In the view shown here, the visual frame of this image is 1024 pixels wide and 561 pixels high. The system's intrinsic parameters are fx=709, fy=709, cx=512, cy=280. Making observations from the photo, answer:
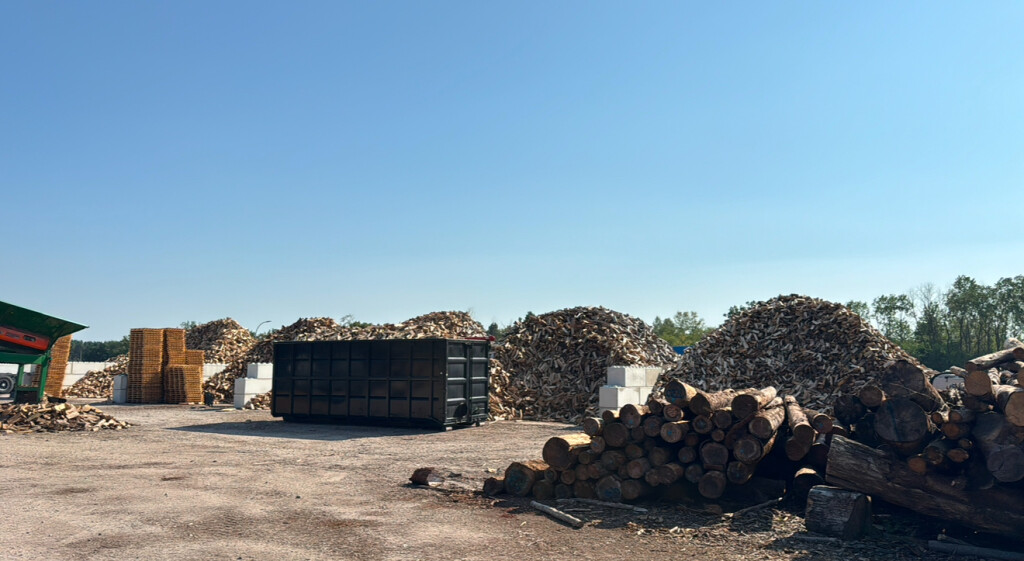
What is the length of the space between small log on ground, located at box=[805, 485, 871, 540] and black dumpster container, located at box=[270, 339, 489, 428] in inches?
397

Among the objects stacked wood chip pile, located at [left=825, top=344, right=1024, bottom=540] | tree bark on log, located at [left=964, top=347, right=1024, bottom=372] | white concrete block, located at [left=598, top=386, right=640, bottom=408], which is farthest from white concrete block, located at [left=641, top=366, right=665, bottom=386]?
stacked wood chip pile, located at [left=825, top=344, right=1024, bottom=540]

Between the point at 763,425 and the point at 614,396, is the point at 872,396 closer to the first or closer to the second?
the point at 763,425

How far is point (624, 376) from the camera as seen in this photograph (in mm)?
17891

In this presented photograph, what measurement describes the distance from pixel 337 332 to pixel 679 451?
23.6 meters

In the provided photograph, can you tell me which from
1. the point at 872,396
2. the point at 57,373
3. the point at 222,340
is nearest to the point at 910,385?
the point at 872,396

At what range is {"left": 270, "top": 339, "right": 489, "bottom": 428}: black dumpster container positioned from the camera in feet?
52.9

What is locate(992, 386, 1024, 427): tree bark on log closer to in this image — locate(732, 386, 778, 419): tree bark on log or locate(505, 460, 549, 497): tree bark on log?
locate(732, 386, 778, 419): tree bark on log

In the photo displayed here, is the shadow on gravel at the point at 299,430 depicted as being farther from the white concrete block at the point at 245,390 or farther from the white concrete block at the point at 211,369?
the white concrete block at the point at 211,369

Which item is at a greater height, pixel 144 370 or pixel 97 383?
pixel 144 370

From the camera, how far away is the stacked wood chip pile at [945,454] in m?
6.20

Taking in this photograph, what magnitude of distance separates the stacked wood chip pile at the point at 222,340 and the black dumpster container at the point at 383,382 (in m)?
15.8

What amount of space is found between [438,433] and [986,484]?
11209 mm

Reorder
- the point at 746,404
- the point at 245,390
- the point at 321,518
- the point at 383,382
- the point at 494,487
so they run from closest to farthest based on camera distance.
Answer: the point at 321,518, the point at 746,404, the point at 494,487, the point at 383,382, the point at 245,390

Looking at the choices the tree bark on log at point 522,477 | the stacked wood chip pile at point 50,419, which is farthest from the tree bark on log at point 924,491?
the stacked wood chip pile at point 50,419
